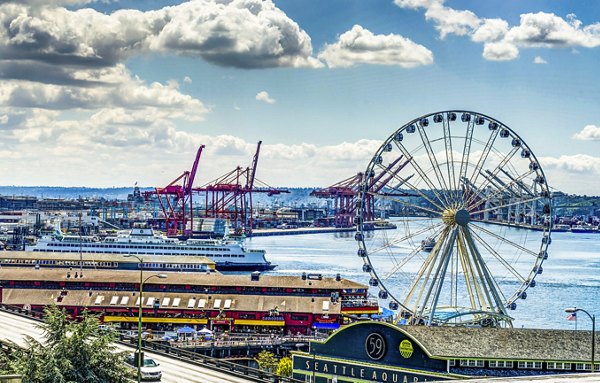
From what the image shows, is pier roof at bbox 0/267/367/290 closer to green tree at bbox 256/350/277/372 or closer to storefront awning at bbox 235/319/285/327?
storefront awning at bbox 235/319/285/327

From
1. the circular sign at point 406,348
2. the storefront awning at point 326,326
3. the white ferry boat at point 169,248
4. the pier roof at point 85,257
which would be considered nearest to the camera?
the circular sign at point 406,348

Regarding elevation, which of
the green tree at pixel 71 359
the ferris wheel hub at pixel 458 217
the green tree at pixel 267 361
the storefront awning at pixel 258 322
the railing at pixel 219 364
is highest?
the ferris wheel hub at pixel 458 217

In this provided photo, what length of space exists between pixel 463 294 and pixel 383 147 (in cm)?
5595

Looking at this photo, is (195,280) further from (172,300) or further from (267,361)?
(267,361)

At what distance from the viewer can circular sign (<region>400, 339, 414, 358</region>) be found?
4891cm

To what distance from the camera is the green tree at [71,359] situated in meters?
31.2

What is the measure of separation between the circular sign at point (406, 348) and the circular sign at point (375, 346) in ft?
3.53

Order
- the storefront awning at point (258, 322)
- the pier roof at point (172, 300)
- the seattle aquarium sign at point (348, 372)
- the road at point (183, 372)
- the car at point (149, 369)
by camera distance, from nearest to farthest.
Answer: the car at point (149, 369), the road at point (183, 372), the seattle aquarium sign at point (348, 372), the storefront awning at point (258, 322), the pier roof at point (172, 300)

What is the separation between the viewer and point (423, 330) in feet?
167

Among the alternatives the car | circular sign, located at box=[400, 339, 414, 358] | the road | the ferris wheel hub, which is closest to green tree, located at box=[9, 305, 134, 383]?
the road

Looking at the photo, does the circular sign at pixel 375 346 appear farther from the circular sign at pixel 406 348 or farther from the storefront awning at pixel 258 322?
the storefront awning at pixel 258 322

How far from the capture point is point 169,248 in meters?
166

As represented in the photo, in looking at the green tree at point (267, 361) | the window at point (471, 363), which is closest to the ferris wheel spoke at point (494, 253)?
the window at point (471, 363)

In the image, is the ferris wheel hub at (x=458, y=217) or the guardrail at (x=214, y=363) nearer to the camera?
the guardrail at (x=214, y=363)
